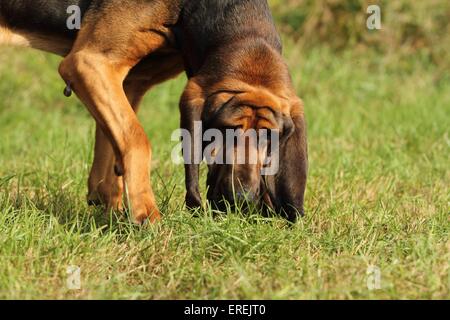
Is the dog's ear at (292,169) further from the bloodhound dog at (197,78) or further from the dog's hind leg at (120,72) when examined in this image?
the dog's hind leg at (120,72)

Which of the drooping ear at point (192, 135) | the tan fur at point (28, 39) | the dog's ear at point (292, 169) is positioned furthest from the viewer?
the tan fur at point (28, 39)

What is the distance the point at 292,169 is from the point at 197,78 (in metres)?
0.65

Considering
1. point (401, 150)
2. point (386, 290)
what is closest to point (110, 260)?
point (386, 290)

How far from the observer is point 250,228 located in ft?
14.3

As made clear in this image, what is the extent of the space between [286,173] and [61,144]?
280 centimetres

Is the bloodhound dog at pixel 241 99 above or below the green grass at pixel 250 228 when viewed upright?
above

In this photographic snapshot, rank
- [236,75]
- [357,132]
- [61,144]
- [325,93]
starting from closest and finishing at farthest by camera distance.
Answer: [236,75]
[61,144]
[357,132]
[325,93]

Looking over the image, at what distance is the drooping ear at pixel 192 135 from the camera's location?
432 cm

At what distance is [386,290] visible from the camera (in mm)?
3684

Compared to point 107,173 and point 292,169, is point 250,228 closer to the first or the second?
point 292,169

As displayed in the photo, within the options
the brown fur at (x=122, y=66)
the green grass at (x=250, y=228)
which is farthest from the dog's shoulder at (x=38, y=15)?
the green grass at (x=250, y=228)

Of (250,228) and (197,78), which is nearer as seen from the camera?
(250,228)

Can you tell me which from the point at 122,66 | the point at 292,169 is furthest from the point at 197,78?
the point at 292,169
